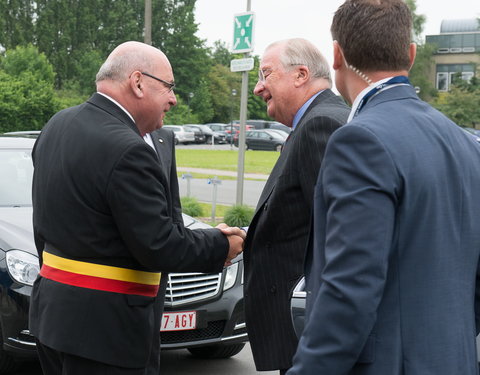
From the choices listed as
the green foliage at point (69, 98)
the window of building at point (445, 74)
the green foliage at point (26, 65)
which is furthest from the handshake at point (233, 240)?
the window of building at point (445, 74)

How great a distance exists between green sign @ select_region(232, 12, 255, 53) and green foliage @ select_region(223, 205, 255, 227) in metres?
2.86

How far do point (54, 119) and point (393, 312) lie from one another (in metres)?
1.77

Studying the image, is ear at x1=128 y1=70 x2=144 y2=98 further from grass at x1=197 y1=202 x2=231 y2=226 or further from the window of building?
the window of building

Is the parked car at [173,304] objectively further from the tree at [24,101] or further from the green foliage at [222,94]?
the green foliage at [222,94]

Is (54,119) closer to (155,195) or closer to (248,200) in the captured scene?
(155,195)

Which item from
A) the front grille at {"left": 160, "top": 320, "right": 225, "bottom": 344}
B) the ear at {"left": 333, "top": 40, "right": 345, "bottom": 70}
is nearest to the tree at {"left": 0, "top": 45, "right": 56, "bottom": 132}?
the front grille at {"left": 160, "top": 320, "right": 225, "bottom": 344}

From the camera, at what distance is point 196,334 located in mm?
→ 4938

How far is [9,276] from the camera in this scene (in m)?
4.63

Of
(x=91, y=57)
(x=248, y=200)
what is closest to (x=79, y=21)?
(x=91, y=57)

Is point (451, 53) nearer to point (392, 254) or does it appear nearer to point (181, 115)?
point (181, 115)

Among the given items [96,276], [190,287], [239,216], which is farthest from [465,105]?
[96,276]

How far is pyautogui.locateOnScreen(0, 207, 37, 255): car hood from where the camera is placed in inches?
188

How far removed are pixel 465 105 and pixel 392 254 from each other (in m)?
53.6

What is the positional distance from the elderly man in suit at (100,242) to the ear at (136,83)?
11 centimetres
